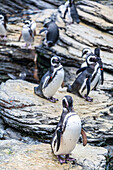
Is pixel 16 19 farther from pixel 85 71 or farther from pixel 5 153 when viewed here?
pixel 5 153

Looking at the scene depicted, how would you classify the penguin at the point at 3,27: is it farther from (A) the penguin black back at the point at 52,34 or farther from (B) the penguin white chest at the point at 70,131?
(B) the penguin white chest at the point at 70,131

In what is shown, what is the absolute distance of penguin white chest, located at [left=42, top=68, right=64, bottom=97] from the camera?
579 cm

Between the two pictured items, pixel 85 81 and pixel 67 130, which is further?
pixel 85 81

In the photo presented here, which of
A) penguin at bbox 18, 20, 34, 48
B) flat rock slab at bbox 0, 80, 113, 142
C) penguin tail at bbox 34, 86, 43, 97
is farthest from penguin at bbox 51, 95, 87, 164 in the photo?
penguin at bbox 18, 20, 34, 48

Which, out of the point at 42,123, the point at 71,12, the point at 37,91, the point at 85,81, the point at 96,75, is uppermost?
the point at 71,12

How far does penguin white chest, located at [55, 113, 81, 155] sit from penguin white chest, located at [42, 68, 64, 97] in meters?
2.13

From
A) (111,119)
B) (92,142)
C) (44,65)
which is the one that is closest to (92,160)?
(92,142)

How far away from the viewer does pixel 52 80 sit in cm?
582

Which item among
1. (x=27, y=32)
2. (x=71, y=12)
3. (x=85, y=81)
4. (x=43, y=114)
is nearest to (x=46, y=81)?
(x=43, y=114)

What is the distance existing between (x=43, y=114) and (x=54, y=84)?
31.3 inches

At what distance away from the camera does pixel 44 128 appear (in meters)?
5.16

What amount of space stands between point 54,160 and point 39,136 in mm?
1318

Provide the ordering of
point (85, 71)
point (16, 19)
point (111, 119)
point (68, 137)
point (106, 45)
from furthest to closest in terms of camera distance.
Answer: point (16, 19) → point (106, 45) → point (85, 71) → point (111, 119) → point (68, 137)

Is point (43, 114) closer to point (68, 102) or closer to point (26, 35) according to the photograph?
point (68, 102)
